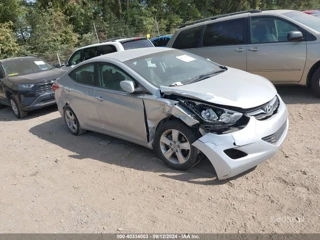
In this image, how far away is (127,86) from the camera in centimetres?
392

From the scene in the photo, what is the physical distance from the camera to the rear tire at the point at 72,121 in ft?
18.3

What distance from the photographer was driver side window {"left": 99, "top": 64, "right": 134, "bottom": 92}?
169 inches

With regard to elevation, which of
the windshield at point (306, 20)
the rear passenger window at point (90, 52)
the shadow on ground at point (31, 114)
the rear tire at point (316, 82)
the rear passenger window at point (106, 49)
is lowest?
the shadow on ground at point (31, 114)

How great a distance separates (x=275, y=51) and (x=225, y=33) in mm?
1200

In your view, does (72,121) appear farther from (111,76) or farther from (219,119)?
(219,119)

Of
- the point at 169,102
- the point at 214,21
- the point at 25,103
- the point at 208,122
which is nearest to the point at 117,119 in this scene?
the point at 169,102

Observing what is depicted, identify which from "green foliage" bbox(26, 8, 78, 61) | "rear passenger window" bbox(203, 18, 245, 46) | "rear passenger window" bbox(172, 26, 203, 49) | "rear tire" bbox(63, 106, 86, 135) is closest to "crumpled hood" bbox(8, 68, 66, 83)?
"rear tire" bbox(63, 106, 86, 135)

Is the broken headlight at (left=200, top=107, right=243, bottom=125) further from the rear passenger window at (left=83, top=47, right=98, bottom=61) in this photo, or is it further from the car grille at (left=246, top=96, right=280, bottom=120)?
the rear passenger window at (left=83, top=47, right=98, bottom=61)

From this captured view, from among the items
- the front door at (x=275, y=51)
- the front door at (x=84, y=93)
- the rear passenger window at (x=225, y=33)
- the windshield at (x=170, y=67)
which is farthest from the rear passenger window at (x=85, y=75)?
the front door at (x=275, y=51)

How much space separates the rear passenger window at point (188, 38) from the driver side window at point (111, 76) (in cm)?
289

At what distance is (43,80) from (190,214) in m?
6.09

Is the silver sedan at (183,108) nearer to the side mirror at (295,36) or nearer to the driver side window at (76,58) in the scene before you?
the side mirror at (295,36)

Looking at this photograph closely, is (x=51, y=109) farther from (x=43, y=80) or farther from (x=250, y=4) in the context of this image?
(x=250, y=4)

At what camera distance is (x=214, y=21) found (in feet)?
21.4
